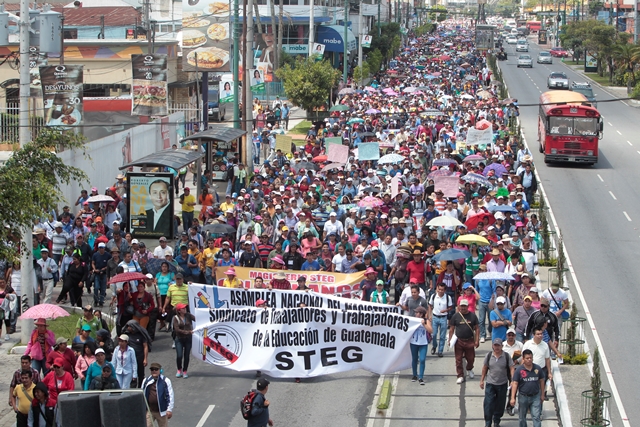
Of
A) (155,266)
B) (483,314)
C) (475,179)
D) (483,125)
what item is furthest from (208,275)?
(483,125)

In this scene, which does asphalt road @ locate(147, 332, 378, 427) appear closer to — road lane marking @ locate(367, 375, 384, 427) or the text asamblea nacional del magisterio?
road lane marking @ locate(367, 375, 384, 427)

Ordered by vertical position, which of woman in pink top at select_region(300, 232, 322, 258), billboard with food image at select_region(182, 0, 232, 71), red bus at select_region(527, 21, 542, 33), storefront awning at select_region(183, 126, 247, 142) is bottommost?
woman in pink top at select_region(300, 232, 322, 258)

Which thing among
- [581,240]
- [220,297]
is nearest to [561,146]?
[581,240]

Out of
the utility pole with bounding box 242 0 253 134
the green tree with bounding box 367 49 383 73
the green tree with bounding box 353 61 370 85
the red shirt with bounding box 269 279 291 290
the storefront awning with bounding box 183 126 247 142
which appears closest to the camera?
the red shirt with bounding box 269 279 291 290

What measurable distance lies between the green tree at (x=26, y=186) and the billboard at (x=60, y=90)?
43.3 ft

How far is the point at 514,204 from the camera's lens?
23.1 metres

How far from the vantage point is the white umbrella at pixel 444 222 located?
20.5 metres

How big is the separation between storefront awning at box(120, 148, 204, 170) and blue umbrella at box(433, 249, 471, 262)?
352 inches

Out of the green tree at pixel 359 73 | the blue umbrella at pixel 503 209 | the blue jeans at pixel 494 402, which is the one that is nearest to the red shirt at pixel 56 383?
the blue jeans at pixel 494 402

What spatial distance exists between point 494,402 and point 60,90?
19.7 meters

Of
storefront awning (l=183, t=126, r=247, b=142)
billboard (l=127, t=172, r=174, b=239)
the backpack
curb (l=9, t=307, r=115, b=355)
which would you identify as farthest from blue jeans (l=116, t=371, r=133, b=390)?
storefront awning (l=183, t=126, r=247, b=142)

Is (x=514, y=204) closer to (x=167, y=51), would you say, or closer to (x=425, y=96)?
(x=425, y=96)

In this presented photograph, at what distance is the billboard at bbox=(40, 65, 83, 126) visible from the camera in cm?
2889

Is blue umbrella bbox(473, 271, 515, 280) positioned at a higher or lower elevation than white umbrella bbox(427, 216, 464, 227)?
lower
